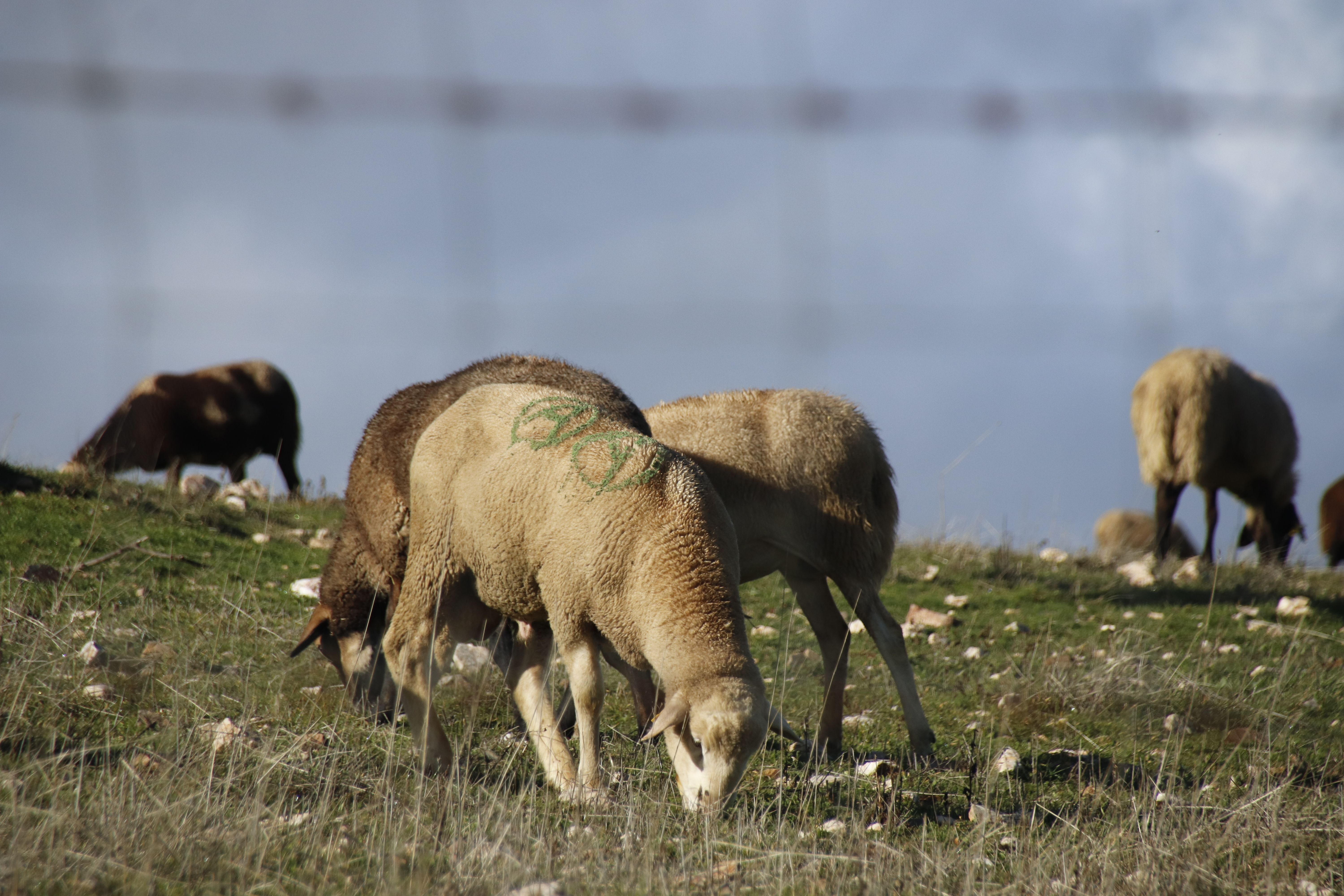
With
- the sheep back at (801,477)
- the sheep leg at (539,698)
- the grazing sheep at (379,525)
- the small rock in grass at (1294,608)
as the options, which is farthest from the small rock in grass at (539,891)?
the small rock in grass at (1294,608)

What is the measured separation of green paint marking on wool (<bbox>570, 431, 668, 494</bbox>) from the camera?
4.17 metres

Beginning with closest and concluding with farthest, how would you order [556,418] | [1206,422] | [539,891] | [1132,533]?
1. [539,891]
2. [556,418]
3. [1206,422]
4. [1132,533]

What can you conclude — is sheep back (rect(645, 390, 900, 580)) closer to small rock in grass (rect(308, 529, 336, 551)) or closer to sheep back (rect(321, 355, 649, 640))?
sheep back (rect(321, 355, 649, 640))

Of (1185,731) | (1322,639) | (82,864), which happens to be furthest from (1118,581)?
(82,864)

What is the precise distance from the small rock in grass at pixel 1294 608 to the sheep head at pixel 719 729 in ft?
20.6

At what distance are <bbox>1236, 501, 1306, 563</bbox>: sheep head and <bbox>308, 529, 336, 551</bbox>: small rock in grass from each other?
10432 millimetres

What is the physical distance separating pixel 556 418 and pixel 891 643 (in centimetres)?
228

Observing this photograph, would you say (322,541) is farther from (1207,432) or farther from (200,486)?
(1207,432)

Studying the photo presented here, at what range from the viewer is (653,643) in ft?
13.0

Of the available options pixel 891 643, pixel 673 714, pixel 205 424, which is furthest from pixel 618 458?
pixel 205 424

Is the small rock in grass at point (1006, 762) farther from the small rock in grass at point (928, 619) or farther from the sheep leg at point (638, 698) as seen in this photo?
the small rock in grass at point (928, 619)

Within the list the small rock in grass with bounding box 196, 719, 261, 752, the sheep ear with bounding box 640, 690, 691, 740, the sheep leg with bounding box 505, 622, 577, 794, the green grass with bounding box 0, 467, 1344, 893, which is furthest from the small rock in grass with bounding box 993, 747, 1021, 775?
the small rock in grass with bounding box 196, 719, 261, 752

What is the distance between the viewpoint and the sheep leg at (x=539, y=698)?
4.32 meters

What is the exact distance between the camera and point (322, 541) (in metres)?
8.66
